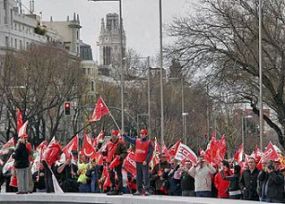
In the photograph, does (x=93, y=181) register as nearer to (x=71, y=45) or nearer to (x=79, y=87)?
(x=79, y=87)

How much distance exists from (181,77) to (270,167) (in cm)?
3103

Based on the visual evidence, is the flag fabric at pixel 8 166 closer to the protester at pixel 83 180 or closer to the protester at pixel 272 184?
the protester at pixel 83 180

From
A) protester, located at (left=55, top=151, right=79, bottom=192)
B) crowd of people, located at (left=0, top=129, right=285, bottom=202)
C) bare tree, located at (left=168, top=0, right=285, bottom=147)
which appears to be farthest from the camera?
bare tree, located at (left=168, top=0, right=285, bottom=147)

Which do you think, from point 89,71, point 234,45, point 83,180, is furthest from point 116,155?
point 89,71

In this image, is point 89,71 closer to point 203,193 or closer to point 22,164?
point 22,164

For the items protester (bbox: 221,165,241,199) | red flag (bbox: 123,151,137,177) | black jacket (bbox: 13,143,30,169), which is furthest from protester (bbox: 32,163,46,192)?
protester (bbox: 221,165,241,199)

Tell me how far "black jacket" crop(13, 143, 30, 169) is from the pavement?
2.44 feet

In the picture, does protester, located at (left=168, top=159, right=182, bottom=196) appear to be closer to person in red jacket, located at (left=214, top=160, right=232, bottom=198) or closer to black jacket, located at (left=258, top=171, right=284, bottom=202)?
person in red jacket, located at (left=214, top=160, right=232, bottom=198)

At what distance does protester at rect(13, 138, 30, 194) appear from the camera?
23.4 metres

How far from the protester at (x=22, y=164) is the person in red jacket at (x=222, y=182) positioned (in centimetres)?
474

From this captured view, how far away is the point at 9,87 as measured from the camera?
70.4 m

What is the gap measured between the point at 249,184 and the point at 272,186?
1322 mm

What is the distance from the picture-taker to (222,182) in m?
21.9

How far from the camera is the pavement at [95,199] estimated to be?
1992cm
